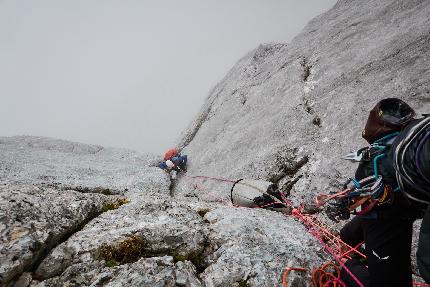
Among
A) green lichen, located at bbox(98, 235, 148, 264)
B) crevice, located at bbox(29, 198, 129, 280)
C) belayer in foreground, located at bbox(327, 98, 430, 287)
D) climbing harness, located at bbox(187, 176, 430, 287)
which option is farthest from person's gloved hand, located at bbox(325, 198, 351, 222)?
crevice, located at bbox(29, 198, 129, 280)

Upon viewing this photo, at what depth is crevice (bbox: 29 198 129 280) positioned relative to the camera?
5.05 metres

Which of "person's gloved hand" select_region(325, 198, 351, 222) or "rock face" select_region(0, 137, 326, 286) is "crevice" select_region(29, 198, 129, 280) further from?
"person's gloved hand" select_region(325, 198, 351, 222)

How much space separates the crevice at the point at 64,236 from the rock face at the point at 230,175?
0.08ft

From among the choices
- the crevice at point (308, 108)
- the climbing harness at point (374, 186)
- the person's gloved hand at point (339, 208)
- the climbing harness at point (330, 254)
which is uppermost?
the crevice at point (308, 108)

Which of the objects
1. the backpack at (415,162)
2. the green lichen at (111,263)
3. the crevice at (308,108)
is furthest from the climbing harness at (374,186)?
the crevice at (308,108)

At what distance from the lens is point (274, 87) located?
14938 mm

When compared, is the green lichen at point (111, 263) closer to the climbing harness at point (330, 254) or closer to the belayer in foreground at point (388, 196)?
the climbing harness at point (330, 254)

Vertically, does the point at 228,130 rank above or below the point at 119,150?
below

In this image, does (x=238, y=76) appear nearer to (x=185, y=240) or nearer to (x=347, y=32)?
(x=347, y=32)

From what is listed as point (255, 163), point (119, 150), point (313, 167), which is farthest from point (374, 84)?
point (119, 150)

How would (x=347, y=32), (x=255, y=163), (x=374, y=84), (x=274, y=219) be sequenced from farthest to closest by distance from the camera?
(x=347, y=32) < (x=255, y=163) < (x=374, y=84) < (x=274, y=219)

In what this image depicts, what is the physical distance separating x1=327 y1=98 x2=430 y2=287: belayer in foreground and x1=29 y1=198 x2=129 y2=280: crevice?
498 centimetres

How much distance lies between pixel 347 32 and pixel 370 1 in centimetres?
319

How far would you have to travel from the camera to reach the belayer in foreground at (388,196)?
3998mm
